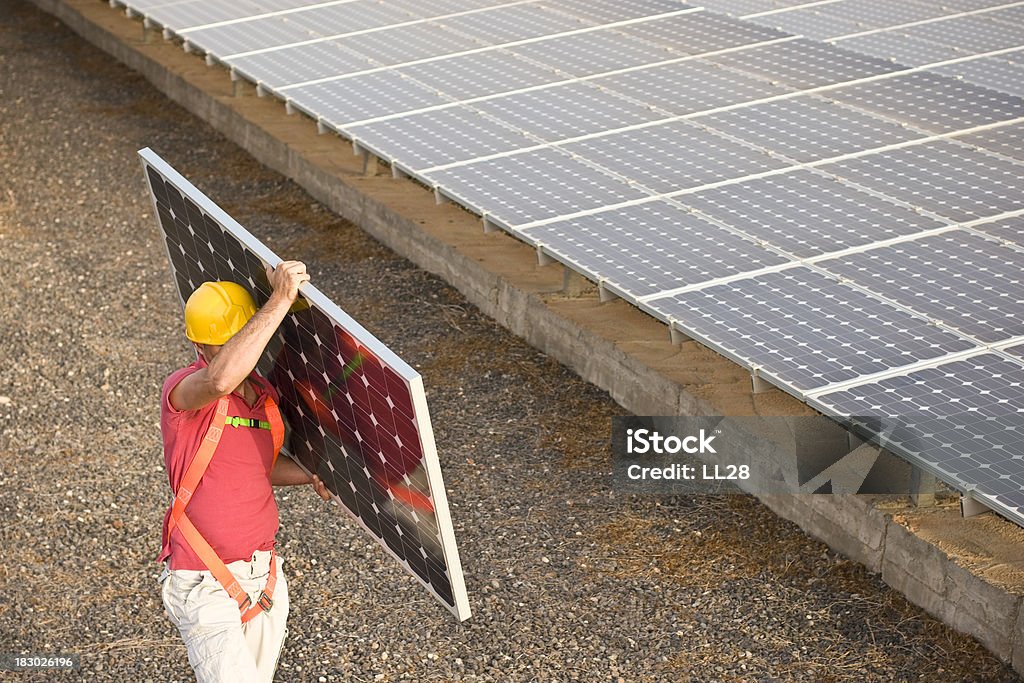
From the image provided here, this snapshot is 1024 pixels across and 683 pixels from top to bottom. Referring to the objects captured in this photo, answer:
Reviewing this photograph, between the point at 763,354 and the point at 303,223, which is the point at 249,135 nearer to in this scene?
the point at 303,223

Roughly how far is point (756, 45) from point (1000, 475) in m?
8.56

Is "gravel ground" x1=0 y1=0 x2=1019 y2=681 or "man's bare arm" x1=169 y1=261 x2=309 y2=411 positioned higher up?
"man's bare arm" x1=169 y1=261 x2=309 y2=411

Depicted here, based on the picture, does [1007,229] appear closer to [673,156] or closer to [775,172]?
[775,172]

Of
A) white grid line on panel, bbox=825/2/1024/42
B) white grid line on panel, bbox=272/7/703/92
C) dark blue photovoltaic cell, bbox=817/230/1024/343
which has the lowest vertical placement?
white grid line on panel, bbox=272/7/703/92

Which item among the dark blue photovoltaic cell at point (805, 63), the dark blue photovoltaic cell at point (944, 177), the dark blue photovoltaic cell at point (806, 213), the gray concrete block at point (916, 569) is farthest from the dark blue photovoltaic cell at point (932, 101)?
the gray concrete block at point (916, 569)

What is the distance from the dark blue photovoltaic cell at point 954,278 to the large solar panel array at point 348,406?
411 centimetres

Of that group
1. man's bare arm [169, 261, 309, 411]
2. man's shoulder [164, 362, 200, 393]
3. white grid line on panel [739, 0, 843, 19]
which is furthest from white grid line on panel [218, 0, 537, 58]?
man's bare arm [169, 261, 309, 411]

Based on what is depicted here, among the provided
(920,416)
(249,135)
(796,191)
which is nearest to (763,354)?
(920,416)

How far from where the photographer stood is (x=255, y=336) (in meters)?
5.15

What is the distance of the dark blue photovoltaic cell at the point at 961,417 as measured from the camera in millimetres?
6707

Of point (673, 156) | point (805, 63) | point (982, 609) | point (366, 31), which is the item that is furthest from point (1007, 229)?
point (366, 31)

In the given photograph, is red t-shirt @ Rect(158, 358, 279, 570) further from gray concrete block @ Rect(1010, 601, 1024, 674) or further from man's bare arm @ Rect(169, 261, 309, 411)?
gray concrete block @ Rect(1010, 601, 1024, 674)

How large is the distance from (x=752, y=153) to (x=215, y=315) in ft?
22.0

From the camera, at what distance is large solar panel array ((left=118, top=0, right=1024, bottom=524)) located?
25.7 ft
